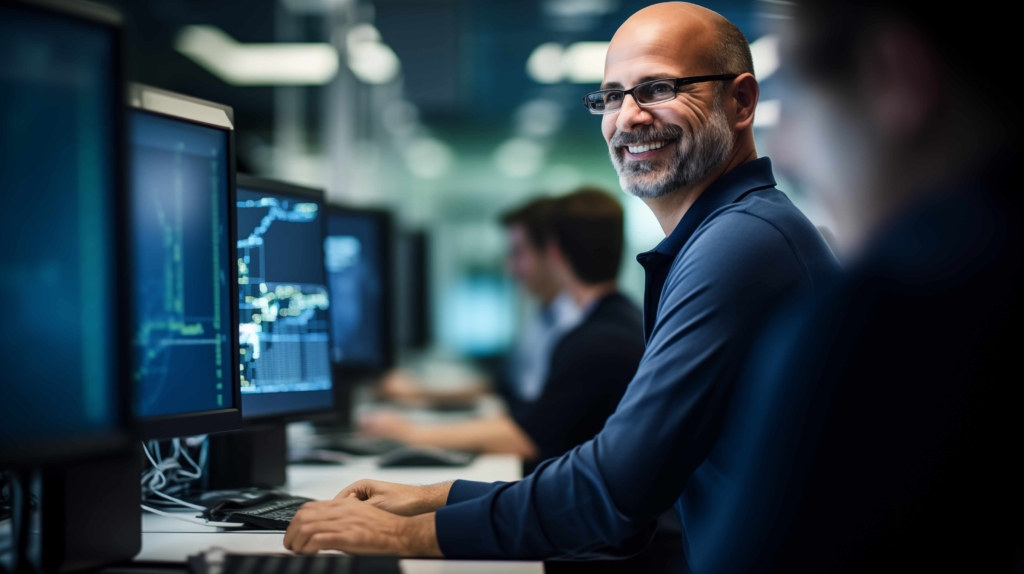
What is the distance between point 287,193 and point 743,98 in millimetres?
868

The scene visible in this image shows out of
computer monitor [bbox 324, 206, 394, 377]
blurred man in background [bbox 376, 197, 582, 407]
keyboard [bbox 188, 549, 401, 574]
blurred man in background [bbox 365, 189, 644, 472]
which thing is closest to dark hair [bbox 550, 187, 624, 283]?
blurred man in background [bbox 365, 189, 644, 472]

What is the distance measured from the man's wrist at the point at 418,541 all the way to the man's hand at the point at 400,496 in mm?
111

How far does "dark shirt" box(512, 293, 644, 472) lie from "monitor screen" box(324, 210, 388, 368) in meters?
0.56

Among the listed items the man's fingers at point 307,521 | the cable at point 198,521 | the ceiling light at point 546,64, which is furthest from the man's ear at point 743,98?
the ceiling light at point 546,64

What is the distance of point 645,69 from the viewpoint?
4.42 feet

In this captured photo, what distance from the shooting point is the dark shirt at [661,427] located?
3.20 ft

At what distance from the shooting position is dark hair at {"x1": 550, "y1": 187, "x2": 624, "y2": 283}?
251 centimetres

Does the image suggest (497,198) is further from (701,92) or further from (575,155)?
Result: (701,92)

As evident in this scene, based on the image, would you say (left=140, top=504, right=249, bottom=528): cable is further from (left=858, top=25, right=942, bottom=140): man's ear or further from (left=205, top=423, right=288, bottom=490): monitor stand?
(left=858, top=25, right=942, bottom=140): man's ear

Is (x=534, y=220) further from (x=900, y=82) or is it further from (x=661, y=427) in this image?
(x=900, y=82)

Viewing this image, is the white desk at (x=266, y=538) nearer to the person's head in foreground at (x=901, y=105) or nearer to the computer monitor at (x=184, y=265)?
the computer monitor at (x=184, y=265)

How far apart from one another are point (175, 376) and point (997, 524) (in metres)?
1.02

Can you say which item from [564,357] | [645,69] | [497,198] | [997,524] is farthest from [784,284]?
[497,198]

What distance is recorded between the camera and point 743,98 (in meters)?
1.38
